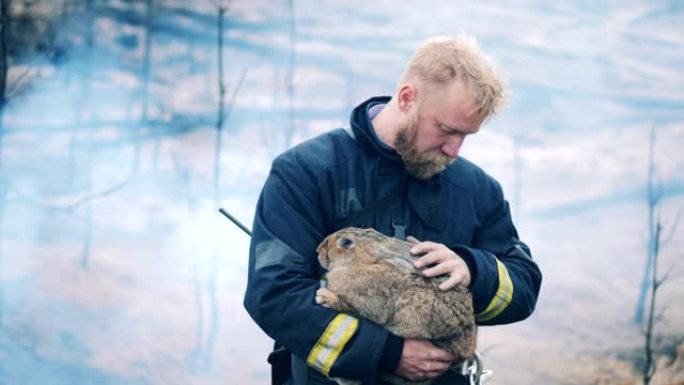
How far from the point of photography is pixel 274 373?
296 cm

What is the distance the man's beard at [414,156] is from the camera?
2793mm

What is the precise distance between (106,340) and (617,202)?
3.76m

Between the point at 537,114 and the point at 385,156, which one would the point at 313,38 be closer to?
the point at 537,114

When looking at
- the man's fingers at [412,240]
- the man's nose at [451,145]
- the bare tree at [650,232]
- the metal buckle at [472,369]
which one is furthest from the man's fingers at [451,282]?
the bare tree at [650,232]

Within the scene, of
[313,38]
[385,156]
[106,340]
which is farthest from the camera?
[313,38]

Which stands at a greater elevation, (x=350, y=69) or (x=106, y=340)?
(x=350, y=69)

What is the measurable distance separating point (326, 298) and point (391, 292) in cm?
20

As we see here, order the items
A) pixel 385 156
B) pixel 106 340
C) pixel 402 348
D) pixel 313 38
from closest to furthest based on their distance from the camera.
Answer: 1. pixel 402 348
2. pixel 385 156
3. pixel 106 340
4. pixel 313 38

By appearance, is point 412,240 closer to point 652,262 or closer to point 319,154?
point 319,154

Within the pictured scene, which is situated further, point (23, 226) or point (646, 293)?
point (646, 293)

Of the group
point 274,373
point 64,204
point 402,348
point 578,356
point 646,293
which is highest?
point 402,348

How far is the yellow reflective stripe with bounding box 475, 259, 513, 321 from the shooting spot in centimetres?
280

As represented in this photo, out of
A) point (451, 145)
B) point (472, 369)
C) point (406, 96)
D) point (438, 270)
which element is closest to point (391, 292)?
point (438, 270)

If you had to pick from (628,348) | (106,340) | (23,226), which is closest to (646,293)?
(628,348)
